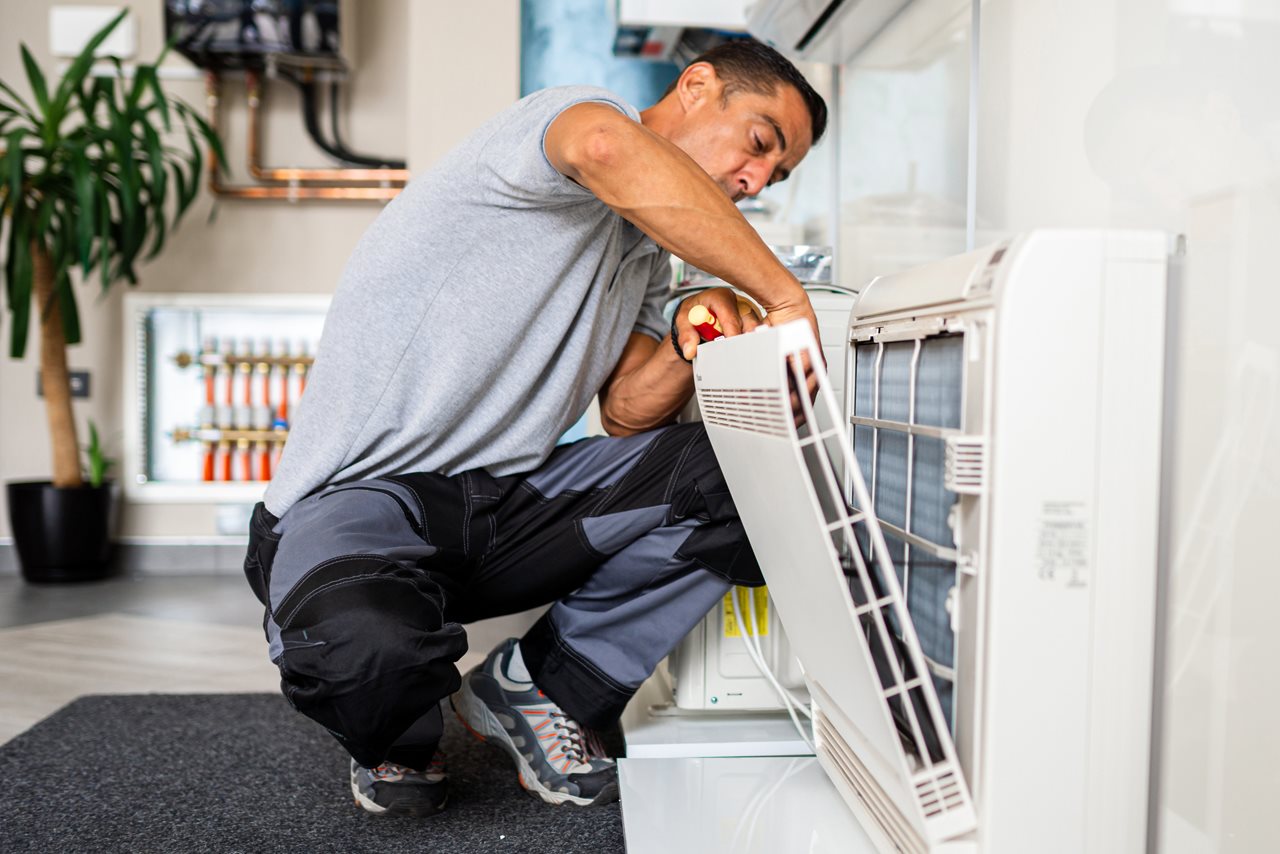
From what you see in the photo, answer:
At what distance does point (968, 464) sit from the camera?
0.75 m

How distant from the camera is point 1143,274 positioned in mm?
735

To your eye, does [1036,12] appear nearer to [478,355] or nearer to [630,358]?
[630,358]

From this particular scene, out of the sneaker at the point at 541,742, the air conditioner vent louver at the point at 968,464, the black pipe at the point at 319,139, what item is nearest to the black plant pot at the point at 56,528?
the black pipe at the point at 319,139

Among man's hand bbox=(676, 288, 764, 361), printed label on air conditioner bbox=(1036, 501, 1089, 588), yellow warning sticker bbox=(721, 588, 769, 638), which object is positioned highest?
man's hand bbox=(676, 288, 764, 361)

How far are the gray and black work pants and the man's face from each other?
36 cm

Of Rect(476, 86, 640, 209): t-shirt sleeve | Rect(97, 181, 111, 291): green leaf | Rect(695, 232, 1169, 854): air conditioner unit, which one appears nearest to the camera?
Rect(695, 232, 1169, 854): air conditioner unit

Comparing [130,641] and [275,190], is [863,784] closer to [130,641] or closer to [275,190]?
[130,641]

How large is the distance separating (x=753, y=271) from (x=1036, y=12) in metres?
0.57

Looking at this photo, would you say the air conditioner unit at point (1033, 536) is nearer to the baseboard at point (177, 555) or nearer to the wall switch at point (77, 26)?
the baseboard at point (177, 555)

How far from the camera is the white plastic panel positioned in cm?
77

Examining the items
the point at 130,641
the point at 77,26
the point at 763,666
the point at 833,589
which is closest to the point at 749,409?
the point at 833,589

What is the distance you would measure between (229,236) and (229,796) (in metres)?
2.54

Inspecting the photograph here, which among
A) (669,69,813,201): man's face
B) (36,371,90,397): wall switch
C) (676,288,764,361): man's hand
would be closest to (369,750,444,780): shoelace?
(676,288,764,361): man's hand

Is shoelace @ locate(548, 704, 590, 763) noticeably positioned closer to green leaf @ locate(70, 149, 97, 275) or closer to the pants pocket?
the pants pocket
